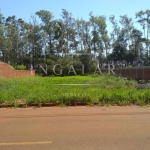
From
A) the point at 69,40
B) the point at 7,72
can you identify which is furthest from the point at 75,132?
the point at 69,40

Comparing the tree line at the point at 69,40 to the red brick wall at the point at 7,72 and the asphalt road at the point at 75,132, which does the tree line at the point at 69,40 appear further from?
the asphalt road at the point at 75,132

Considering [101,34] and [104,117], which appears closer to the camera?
[104,117]

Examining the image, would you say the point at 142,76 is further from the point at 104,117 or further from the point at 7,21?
the point at 7,21

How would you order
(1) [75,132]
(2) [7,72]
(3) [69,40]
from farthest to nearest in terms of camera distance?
(3) [69,40] < (2) [7,72] < (1) [75,132]

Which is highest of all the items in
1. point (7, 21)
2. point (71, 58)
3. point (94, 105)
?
point (7, 21)

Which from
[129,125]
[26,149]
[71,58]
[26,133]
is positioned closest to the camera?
[26,149]

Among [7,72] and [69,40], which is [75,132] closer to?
[7,72]

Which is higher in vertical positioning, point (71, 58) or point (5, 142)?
point (71, 58)

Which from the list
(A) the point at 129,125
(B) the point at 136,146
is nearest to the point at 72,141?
(B) the point at 136,146

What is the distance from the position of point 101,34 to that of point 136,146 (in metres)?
64.0

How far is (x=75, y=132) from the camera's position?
539cm

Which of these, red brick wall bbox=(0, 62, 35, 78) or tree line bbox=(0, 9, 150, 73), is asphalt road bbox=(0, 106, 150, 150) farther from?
tree line bbox=(0, 9, 150, 73)

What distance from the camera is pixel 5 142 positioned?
184 inches

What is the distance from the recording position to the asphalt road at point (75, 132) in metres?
4.39
